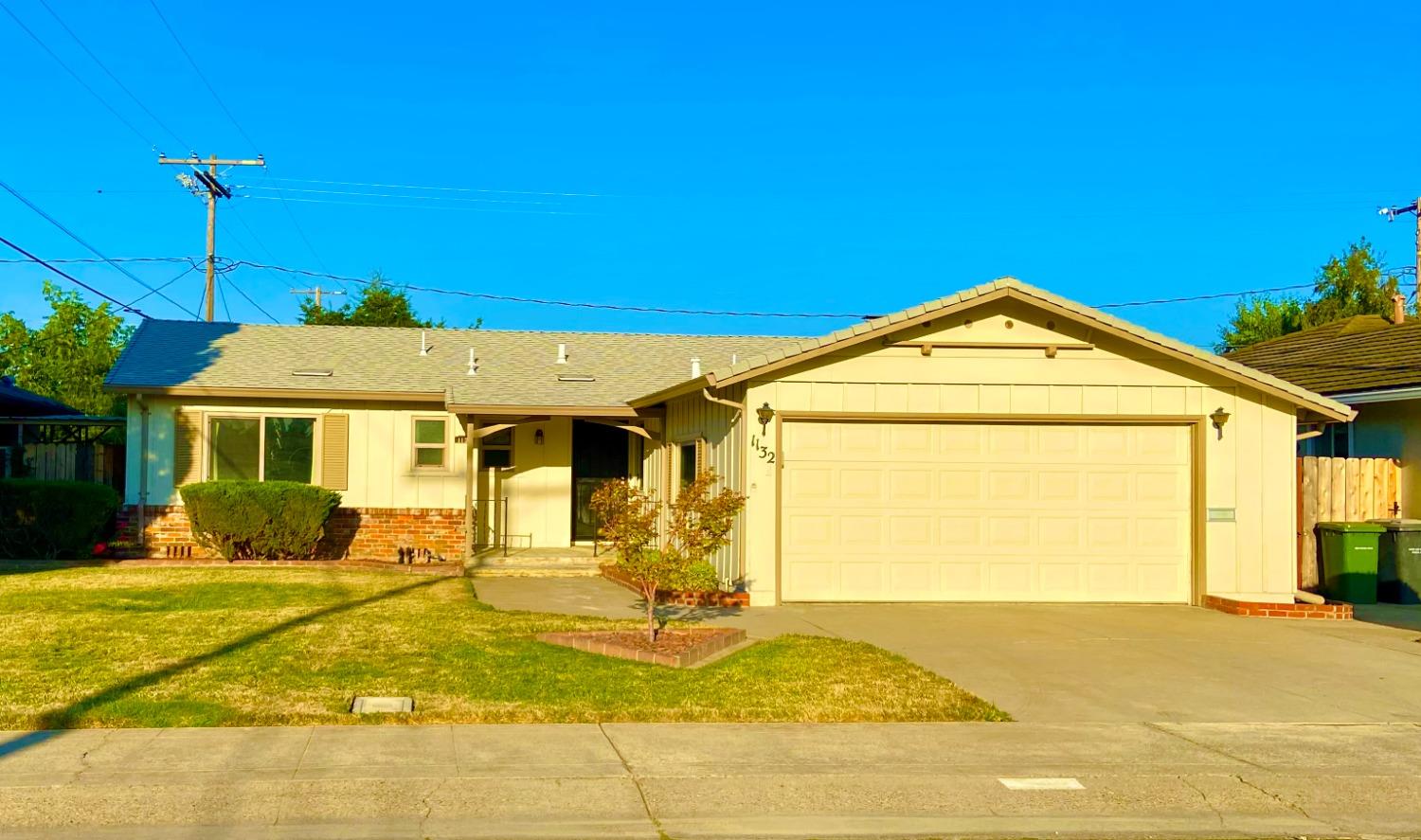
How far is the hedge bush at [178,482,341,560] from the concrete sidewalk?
36.0ft

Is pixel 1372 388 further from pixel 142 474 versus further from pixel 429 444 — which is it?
pixel 142 474

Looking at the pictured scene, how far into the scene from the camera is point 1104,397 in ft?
47.7

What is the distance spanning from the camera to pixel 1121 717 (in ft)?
27.7

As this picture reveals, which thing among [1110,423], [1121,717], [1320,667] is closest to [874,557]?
[1110,423]

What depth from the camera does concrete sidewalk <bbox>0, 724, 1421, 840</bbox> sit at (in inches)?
234

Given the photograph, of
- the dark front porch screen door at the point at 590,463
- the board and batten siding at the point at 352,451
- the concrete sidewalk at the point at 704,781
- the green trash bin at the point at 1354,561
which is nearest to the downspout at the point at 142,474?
the board and batten siding at the point at 352,451

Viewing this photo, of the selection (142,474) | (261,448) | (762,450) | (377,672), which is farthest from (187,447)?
(377,672)

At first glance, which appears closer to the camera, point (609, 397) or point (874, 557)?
point (874, 557)

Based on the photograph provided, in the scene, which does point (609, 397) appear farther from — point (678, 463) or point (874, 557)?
point (874, 557)

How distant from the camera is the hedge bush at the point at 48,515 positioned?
18078 millimetres

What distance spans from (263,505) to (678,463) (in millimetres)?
6183

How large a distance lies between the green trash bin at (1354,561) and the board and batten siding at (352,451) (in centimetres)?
1267

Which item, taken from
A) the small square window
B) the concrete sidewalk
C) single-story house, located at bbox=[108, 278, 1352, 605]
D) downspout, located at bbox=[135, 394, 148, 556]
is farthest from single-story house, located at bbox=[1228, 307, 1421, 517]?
downspout, located at bbox=[135, 394, 148, 556]

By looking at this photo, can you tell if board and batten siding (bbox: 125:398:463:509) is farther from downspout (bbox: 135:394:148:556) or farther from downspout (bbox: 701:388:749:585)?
downspout (bbox: 701:388:749:585)
